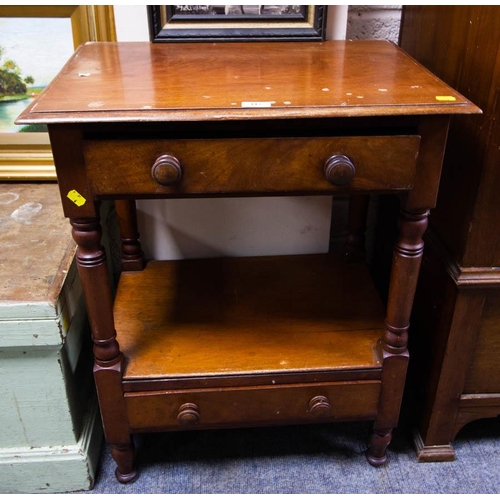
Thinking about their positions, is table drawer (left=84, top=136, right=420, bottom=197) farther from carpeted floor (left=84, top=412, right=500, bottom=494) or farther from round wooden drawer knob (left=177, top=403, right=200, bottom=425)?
carpeted floor (left=84, top=412, right=500, bottom=494)

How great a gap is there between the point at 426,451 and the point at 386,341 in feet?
1.20

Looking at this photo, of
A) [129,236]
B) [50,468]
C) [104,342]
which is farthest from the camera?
[129,236]

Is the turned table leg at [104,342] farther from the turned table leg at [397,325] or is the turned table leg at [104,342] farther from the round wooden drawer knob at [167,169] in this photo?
the turned table leg at [397,325]

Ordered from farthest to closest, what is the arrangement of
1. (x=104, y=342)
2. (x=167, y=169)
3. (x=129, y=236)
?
(x=129, y=236) → (x=104, y=342) → (x=167, y=169)

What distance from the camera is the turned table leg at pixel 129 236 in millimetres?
1371

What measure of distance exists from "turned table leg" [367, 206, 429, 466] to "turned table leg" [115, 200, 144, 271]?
2.08ft

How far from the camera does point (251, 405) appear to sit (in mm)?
1174

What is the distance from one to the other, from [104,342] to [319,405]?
0.44 m

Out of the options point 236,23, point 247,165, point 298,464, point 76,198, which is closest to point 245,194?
point 247,165

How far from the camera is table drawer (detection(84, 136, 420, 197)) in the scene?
34.8 inches

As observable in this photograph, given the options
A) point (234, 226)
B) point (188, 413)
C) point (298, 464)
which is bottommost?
point (298, 464)

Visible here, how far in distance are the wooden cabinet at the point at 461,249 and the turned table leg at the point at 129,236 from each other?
0.68 metres

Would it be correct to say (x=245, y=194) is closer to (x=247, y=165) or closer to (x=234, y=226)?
(x=247, y=165)

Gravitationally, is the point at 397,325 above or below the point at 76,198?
below
